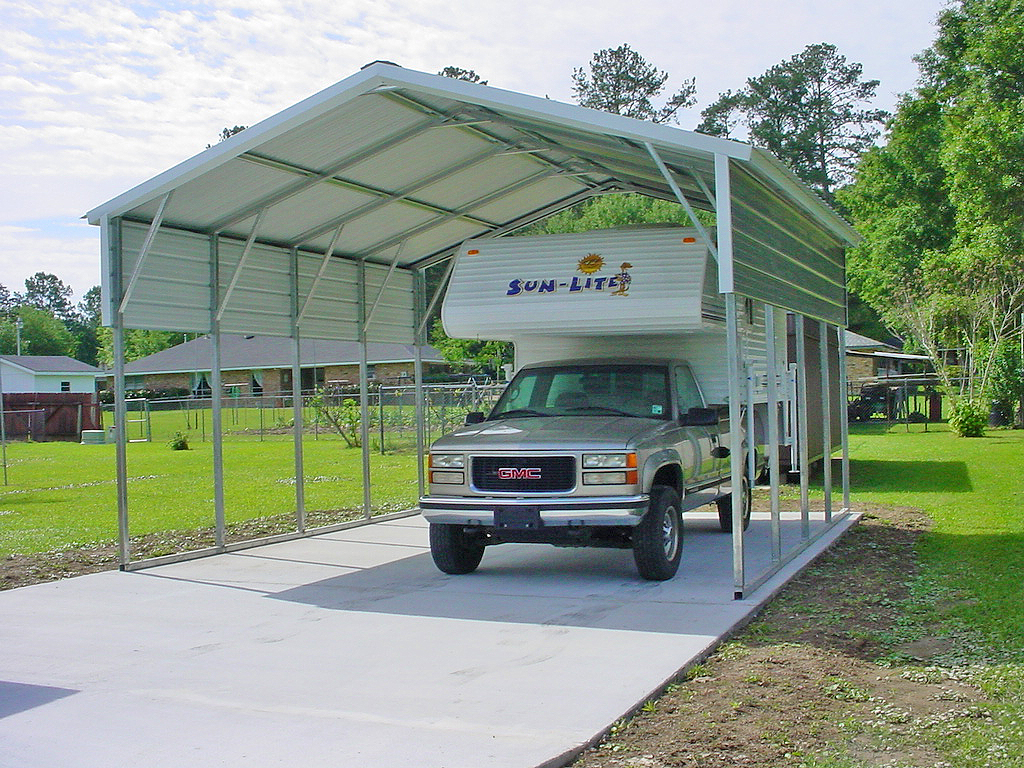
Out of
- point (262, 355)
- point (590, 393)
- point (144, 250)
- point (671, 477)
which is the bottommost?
point (671, 477)

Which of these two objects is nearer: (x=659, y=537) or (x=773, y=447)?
(x=659, y=537)

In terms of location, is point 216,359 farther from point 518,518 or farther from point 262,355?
point 262,355

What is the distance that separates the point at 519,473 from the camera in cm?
891

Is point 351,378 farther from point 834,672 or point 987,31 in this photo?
point 834,672

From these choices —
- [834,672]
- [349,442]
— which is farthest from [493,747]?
[349,442]

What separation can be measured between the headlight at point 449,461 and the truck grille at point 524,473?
13cm

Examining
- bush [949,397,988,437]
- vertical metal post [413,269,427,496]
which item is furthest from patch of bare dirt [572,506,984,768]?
bush [949,397,988,437]

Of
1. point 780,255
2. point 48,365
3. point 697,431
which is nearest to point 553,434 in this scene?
point 697,431

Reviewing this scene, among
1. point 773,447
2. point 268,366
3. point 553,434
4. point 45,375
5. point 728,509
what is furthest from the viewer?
point 45,375

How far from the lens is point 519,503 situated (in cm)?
880

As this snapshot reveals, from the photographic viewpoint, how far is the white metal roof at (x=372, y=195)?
8945mm

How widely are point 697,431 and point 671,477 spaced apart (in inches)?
40.0

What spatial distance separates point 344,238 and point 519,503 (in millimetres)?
5542

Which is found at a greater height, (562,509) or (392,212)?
(392,212)
